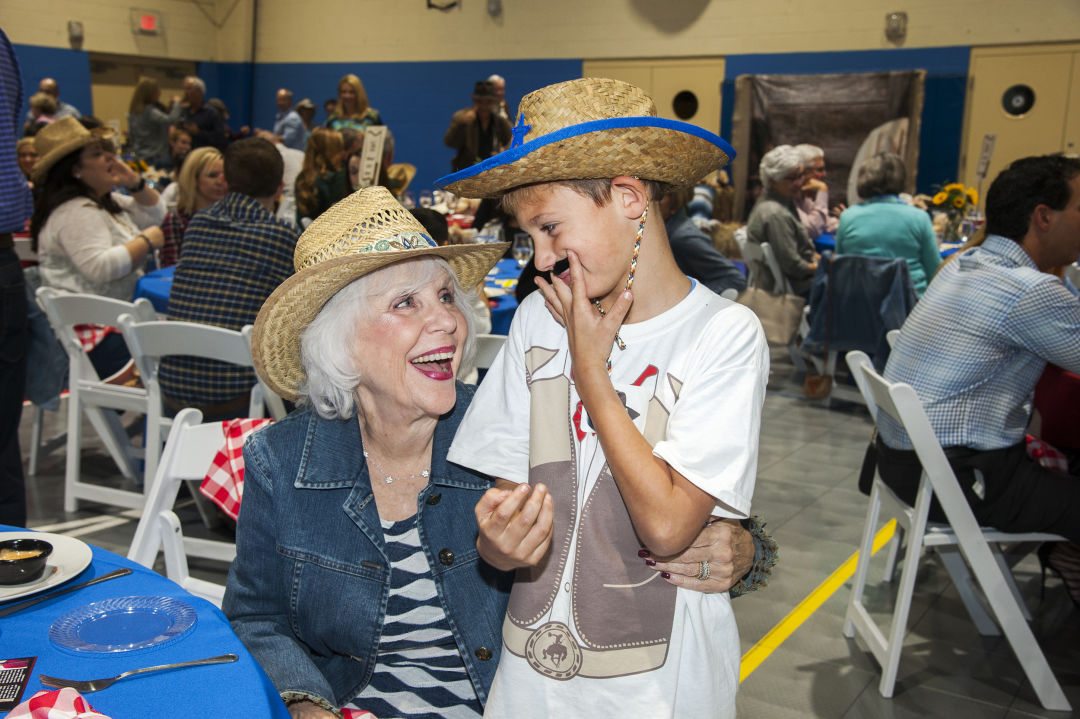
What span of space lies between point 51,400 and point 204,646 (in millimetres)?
3052

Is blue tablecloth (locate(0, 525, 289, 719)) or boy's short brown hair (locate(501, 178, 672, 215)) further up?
boy's short brown hair (locate(501, 178, 672, 215))

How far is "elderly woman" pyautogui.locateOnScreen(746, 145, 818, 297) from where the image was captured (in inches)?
230

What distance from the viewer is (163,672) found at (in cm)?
116

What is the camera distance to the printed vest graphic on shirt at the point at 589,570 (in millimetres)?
1236

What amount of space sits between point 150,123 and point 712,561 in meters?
12.8

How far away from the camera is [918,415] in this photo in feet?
7.95

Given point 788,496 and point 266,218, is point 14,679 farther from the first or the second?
point 788,496

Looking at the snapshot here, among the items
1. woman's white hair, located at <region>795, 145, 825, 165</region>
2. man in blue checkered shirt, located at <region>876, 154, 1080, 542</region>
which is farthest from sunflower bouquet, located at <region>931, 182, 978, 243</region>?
man in blue checkered shirt, located at <region>876, 154, 1080, 542</region>

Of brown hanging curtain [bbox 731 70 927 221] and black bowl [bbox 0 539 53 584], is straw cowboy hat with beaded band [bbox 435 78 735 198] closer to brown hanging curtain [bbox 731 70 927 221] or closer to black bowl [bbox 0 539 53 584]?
black bowl [bbox 0 539 53 584]

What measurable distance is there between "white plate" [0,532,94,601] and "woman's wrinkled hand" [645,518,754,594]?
91cm

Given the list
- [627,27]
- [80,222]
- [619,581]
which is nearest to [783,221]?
[80,222]

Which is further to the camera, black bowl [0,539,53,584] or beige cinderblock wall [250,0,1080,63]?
beige cinderblock wall [250,0,1080,63]

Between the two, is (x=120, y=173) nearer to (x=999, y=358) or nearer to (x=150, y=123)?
(x=999, y=358)

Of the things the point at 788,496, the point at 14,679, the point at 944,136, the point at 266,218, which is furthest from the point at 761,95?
the point at 14,679
